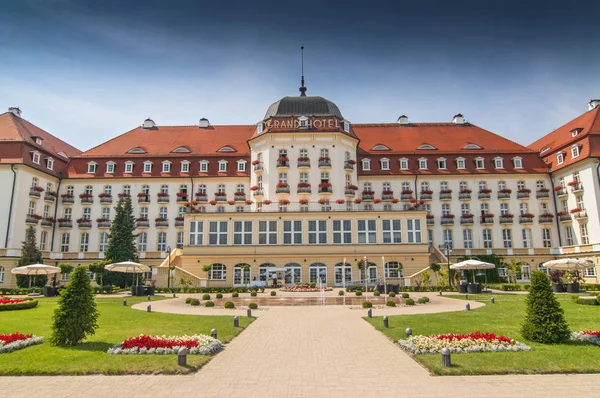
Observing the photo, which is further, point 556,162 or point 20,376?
point 556,162

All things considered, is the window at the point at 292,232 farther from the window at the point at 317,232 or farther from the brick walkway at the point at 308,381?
the brick walkway at the point at 308,381

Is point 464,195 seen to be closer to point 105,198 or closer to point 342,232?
point 342,232

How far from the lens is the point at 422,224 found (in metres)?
41.9

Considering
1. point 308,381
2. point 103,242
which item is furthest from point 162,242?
point 308,381

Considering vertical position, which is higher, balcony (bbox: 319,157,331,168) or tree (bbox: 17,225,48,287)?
balcony (bbox: 319,157,331,168)

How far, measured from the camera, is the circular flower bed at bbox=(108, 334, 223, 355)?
1165 cm

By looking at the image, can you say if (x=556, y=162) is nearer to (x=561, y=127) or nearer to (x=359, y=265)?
(x=561, y=127)

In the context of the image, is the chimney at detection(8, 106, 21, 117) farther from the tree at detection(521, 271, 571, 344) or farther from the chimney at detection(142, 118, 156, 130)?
the tree at detection(521, 271, 571, 344)

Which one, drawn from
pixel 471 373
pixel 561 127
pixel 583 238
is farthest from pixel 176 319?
pixel 561 127

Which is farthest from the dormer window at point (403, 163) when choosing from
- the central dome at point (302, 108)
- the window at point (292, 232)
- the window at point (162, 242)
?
the window at point (162, 242)

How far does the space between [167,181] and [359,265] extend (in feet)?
83.1

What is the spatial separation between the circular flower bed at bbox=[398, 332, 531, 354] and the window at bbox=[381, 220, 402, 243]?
29.4 metres

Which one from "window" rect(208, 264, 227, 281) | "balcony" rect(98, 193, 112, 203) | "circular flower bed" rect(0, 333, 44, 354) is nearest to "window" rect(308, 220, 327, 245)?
"window" rect(208, 264, 227, 281)

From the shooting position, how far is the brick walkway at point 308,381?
27.6 feet
